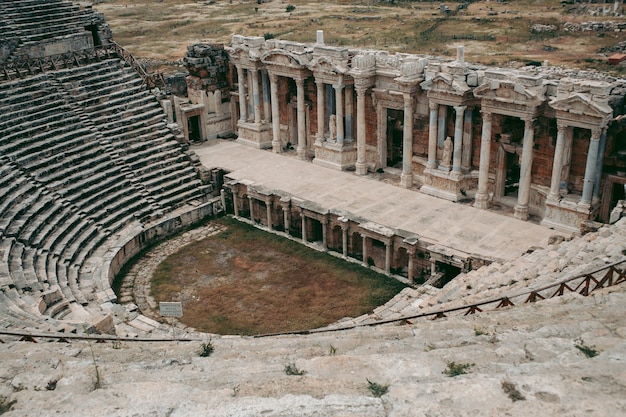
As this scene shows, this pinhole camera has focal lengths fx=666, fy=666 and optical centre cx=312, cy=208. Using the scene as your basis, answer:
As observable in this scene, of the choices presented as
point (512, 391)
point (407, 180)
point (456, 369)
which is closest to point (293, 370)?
point (456, 369)

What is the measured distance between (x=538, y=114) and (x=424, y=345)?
1342cm

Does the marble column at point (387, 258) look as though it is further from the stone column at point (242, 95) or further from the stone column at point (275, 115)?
the stone column at point (242, 95)

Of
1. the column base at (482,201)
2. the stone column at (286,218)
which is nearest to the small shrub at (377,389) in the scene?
the column base at (482,201)

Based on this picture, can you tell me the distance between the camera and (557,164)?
20.5m

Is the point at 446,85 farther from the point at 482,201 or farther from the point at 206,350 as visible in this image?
the point at 206,350

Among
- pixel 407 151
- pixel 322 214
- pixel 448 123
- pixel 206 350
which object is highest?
pixel 206 350

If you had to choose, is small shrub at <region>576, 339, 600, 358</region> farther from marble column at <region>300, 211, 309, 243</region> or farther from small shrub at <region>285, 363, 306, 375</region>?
marble column at <region>300, 211, 309, 243</region>

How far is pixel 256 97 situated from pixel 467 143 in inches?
403

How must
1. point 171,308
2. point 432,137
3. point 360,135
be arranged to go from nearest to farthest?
point 171,308
point 432,137
point 360,135

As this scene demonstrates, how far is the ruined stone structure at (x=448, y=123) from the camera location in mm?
20156

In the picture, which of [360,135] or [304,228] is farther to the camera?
[360,135]

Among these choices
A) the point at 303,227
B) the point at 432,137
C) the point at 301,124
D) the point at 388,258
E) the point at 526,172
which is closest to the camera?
the point at 388,258

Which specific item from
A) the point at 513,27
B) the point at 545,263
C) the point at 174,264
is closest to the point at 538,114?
the point at 545,263

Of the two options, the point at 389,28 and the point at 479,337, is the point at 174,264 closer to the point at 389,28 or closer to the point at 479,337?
the point at 479,337
